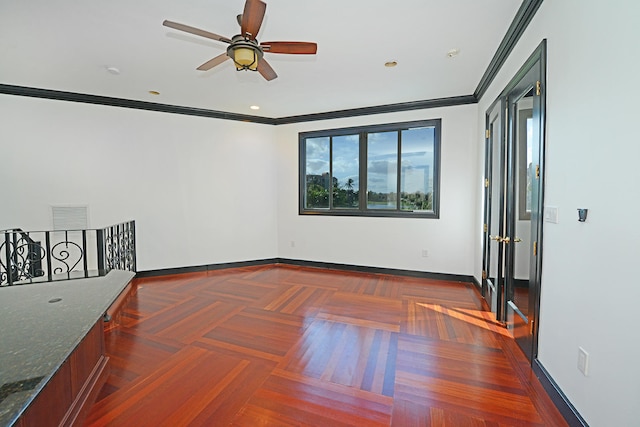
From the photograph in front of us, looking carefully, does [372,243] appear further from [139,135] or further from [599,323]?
[139,135]

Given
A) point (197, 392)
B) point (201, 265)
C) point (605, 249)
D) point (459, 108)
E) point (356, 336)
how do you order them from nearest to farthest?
point (605, 249), point (197, 392), point (356, 336), point (459, 108), point (201, 265)

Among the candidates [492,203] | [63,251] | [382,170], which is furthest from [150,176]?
[492,203]

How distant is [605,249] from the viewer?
1460mm

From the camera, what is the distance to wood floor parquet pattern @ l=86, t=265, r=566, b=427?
1.81 meters

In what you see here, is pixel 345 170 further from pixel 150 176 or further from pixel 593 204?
pixel 593 204

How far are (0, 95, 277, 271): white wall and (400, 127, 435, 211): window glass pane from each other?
93.6 inches

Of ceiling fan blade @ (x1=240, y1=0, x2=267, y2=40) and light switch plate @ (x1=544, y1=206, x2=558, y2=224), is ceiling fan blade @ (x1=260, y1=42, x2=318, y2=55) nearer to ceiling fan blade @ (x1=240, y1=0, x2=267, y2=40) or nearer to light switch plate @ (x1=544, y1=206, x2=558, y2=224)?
ceiling fan blade @ (x1=240, y1=0, x2=267, y2=40)

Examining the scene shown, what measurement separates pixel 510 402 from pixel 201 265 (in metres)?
4.57

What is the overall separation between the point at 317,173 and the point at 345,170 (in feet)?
1.77

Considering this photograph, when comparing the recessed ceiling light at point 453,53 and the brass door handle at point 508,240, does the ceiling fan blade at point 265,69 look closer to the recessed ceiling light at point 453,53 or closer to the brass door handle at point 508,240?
the recessed ceiling light at point 453,53

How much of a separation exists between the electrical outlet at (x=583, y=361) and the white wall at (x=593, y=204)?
31 millimetres

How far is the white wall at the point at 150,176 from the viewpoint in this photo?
13.1 feet

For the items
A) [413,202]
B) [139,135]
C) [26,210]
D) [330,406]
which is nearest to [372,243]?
[413,202]

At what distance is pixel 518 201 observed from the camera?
2695 millimetres
